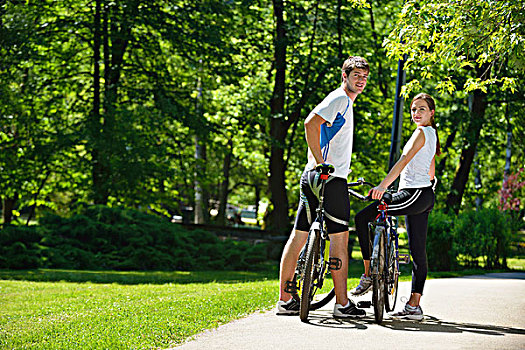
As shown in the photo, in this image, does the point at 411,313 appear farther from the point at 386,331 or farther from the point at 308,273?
the point at 308,273

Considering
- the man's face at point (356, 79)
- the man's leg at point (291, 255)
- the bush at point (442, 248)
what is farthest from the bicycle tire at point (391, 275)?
the bush at point (442, 248)

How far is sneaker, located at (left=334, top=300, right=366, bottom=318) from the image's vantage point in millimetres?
5949

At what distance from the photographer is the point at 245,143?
80.5 feet

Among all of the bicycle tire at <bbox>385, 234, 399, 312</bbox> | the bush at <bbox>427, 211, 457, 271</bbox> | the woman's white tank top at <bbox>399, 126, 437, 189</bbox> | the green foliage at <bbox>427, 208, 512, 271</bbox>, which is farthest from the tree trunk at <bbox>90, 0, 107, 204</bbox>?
the woman's white tank top at <bbox>399, 126, 437, 189</bbox>

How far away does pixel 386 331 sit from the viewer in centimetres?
548

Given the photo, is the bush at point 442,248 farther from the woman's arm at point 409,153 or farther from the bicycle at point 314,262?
the bicycle at point 314,262

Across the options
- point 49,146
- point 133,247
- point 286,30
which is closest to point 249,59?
point 286,30

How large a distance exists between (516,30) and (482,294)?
3.25 metres

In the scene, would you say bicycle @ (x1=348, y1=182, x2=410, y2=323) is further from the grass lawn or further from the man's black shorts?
the grass lawn

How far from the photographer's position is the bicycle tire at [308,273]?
5652 mm

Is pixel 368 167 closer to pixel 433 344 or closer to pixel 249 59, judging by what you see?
pixel 249 59

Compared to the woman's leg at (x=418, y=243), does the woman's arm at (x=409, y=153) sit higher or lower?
higher

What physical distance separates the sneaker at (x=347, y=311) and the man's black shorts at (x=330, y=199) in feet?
2.26

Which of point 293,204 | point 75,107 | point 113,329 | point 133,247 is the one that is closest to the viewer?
point 113,329
